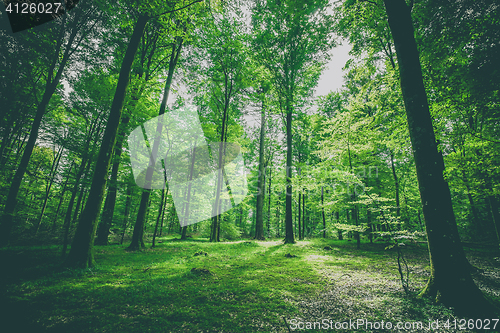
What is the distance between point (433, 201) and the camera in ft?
11.0

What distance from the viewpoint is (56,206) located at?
18297 mm

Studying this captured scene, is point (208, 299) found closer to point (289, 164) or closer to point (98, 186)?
point (98, 186)

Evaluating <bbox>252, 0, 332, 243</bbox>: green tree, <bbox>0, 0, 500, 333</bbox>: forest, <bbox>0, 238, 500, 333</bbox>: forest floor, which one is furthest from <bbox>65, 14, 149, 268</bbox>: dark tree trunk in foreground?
<bbox>252, 0, 332, 243</bbox>: green tree

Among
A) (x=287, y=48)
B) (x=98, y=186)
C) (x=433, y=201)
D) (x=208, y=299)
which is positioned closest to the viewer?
(x=433, y=201)

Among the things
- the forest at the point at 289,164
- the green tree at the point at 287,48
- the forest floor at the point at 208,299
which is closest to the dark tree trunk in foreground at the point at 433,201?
the forest at the point at 289,164

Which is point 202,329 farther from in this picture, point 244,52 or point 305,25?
point 244,52

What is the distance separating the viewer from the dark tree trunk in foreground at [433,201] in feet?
9.81

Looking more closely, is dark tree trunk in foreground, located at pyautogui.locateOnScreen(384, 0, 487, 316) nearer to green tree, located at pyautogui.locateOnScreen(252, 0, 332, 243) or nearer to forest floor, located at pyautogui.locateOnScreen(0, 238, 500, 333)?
forest floor, located at pyautogui.locateOnScreen(0, 238, 500, 333)

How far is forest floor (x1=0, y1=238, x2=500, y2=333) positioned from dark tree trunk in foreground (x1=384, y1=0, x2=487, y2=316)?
41cm

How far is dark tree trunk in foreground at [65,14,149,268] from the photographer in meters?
5.20

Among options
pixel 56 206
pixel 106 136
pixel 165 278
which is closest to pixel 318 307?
pixel 165 278

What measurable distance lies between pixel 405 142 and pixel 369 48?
561cm

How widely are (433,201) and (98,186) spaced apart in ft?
28.6

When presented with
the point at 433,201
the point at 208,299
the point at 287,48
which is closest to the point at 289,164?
the point at 287,48
